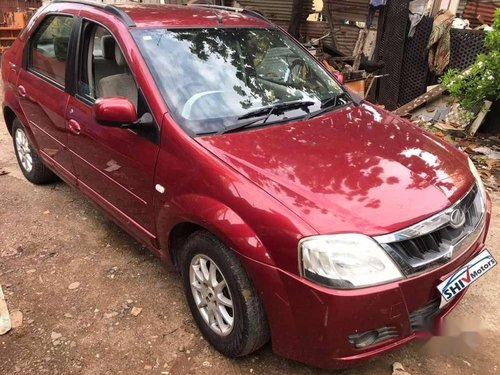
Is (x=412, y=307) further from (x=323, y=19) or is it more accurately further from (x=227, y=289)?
(x=323, y=19)

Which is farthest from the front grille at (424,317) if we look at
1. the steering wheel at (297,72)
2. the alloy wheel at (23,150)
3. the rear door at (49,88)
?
the alloy wheel at (23,150)

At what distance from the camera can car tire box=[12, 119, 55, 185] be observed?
180 inches

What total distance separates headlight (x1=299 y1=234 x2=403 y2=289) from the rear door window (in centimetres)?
256

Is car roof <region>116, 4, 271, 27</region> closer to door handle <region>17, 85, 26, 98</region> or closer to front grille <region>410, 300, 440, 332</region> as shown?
door handle <region>17, 85, 26, 98</region>

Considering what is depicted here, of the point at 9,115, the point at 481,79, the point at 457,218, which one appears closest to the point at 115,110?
the point at 457,218

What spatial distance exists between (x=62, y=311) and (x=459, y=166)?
261 cm

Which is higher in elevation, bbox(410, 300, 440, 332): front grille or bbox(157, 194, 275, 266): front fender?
bbox(157, 194, 275, 266): front fender

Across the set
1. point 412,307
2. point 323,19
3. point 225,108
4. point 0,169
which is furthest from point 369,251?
point 323,19

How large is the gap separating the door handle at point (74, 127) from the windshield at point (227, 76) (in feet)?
2.78

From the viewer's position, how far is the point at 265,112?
279 cm

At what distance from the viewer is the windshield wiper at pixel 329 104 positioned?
9.67 ft

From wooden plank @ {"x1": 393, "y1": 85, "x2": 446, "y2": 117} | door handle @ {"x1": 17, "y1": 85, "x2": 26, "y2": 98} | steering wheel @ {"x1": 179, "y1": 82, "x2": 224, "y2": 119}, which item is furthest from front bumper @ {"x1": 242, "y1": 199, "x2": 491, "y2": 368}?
wooden plank @ {"x1": 393, "y1": 85, "x2": 446, "y2": 117}

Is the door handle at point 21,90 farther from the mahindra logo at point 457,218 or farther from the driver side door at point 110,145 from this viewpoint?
the mahindra logo at point 457,218

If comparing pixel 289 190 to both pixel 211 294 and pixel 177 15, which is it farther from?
pixel 177 15
